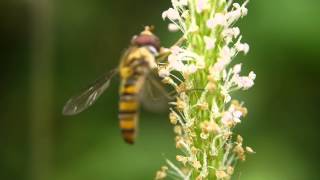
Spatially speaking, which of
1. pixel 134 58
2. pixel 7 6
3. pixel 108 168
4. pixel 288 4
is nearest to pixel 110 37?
pixel 7 6

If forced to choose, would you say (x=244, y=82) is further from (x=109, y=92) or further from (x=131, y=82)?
(x=109, y=92)

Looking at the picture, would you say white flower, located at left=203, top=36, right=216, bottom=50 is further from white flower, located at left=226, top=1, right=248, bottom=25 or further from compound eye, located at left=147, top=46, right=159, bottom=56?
compound eye, located at left=147, top=46, right=159, bottom=56

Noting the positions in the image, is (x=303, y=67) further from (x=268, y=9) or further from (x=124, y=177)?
(x=124, y=177)

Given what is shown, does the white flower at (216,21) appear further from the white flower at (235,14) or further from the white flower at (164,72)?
the white flower at (164,72)

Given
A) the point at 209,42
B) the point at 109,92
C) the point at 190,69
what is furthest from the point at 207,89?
the point at 109,92

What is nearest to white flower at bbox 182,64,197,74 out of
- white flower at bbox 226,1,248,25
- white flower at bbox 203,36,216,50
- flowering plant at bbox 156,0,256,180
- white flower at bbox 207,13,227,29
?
flowering plant at bbox 156,0,256,180
